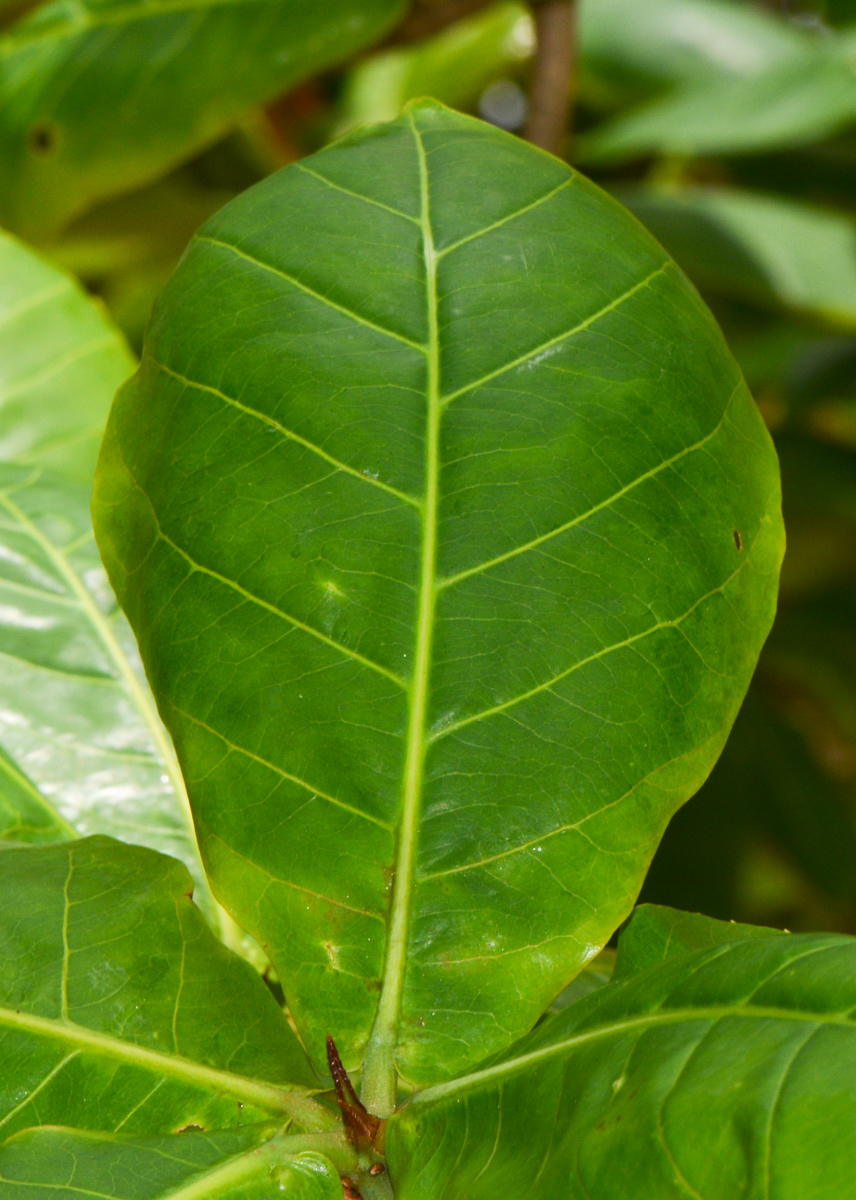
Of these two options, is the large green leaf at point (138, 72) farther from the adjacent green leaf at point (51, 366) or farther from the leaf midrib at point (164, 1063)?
the leaf midrib at point (164, 1063)

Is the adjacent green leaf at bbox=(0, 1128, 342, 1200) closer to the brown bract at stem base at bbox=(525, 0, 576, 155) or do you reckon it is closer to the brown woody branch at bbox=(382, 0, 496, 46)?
the brown bract at stem base at bbox=(525, 0, 576, 155)

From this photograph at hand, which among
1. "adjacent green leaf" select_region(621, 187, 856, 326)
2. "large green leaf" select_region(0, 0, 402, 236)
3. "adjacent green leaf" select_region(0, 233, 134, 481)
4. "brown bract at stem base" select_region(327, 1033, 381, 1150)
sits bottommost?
"adjacent green leaf" select_region(621, 187, 856, 326)

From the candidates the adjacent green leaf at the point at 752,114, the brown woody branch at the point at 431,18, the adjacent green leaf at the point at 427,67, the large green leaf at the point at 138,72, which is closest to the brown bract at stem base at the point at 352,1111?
the large green leaf at the point at 138,72

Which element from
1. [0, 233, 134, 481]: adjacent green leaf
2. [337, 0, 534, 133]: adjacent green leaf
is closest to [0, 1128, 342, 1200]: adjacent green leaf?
[0, 233, 134, 481]: adjacent green leaf

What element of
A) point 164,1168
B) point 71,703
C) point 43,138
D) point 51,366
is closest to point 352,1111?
point 164,1168

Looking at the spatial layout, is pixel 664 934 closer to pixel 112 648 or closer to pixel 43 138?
pixel 112 648

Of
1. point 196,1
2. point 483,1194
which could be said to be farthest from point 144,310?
point 483,1194

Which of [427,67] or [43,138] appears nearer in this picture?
[43,138]
